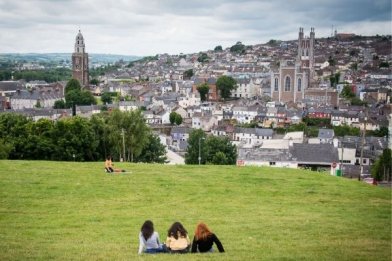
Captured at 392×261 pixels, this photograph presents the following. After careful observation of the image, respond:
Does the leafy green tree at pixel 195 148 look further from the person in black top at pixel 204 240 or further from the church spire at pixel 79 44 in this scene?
the church spire at pixel 79 44

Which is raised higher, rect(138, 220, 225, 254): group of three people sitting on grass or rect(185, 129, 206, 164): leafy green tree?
rect(138, 220, 225, 254): group of three people sitting on grass

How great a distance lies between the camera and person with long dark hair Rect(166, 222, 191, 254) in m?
10.9

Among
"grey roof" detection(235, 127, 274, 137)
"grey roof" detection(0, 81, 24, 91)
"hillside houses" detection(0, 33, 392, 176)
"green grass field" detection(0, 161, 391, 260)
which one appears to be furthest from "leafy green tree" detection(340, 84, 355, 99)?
"green grass field" detection(0, 161, 391, 260)

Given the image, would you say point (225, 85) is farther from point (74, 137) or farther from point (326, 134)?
point (74, 137)

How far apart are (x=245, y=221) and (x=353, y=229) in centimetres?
319

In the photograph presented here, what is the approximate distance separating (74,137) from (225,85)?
10358 cm

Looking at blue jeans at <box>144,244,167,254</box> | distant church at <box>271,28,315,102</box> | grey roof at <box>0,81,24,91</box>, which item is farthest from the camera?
grey roof at <box>0,81,24,91</box>

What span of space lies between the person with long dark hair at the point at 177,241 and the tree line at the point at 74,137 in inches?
1018

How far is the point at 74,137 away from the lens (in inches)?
1460

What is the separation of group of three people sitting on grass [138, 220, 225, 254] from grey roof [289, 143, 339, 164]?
48074mm

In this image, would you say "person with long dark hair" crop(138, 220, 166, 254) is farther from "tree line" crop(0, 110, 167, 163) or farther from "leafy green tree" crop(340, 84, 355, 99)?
"leafy green tree" crop(340, 84, 355, 99)

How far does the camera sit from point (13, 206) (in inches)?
638

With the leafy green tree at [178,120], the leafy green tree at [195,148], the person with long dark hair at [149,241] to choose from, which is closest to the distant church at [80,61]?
the leafy green tree at [178,120]

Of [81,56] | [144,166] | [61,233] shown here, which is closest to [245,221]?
[61,233]
